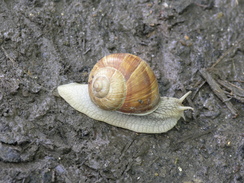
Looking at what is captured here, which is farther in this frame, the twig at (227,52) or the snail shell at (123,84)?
the twig at (227,52)

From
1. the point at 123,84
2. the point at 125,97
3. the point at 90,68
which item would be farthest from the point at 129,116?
the point at 90,68

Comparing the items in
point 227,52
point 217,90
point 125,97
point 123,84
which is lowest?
point 217,90

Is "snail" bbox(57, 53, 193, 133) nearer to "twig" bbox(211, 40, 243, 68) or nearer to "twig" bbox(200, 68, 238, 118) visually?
"twig" bbox(200, 68, 238, 118)

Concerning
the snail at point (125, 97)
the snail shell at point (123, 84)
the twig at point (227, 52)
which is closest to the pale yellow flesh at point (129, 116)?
the snail at point (125, 97)

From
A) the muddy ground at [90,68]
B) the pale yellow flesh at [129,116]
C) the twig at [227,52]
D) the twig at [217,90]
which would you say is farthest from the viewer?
the twig at [227,52]

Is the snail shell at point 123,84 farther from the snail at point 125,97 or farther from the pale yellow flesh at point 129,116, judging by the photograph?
the pale yellow flesh at point 129,116

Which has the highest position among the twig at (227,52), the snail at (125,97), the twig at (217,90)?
the snail at (125,97)

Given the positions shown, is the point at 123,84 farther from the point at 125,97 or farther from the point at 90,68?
the point at 90,68
